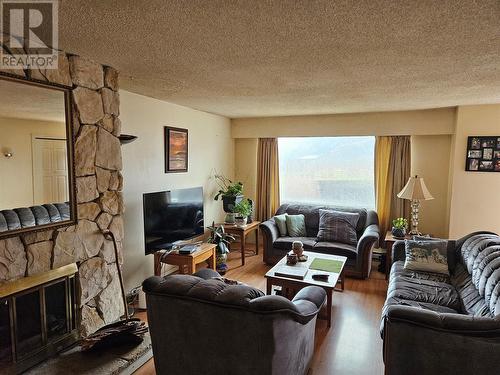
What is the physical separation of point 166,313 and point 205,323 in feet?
0.89

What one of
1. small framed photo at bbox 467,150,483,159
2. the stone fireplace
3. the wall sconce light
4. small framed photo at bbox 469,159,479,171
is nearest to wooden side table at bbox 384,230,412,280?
small framed photo at bbox 469,159,479,171

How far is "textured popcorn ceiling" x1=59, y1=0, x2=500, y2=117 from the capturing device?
1.62 metres

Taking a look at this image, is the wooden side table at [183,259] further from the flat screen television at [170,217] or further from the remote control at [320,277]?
the remote control at [320,277]

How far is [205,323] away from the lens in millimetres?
1921

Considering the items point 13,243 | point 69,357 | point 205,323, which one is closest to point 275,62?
point 205,323

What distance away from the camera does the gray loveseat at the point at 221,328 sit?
182cm

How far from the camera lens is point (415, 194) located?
4305 millimetres

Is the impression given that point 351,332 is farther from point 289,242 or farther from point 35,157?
point 35,157

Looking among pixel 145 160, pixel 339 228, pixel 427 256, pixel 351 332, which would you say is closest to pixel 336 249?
pixel 339 228

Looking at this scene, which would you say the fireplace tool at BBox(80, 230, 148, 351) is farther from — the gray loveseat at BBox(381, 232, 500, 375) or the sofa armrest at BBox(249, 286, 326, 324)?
the gray loveseat at BBox(381, 232, 500, 375)

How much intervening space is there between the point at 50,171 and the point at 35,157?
0.47 ft

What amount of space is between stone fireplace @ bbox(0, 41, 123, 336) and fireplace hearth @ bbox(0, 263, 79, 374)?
0.19 ft

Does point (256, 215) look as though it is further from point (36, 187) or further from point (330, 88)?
point (36, 187)

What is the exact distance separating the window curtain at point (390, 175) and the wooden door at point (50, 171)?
4384 millimetres
